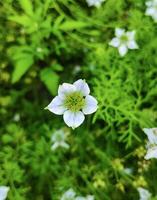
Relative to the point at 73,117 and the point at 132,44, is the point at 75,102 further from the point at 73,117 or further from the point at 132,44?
the point at 132,44

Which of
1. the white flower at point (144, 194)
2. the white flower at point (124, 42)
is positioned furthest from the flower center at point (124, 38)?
the white flower at point (144, 194)

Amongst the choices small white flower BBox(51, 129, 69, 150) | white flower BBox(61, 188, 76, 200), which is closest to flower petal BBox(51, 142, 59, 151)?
small white flower BBox(51, 129, 69, 150)

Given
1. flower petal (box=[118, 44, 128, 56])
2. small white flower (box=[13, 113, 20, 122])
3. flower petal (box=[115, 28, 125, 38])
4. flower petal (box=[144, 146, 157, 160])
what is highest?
flower petal (box=[115, 28, 125, 38])

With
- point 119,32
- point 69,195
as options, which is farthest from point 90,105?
point 119,32

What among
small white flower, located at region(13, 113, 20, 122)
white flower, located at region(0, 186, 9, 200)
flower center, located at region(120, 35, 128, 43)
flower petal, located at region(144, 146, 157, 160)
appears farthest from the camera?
small white flower, located at region(13, 113, 20, 122)

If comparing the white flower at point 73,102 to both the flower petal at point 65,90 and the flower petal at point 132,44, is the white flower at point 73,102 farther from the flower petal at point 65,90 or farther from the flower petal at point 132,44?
the flower petal at point 132,44

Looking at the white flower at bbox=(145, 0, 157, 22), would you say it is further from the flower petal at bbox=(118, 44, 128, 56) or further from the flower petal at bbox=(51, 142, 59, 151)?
the flower petal at bbox=(51, 142, 59, 151)

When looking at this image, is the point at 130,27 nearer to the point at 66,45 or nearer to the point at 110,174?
the point at 66,45
